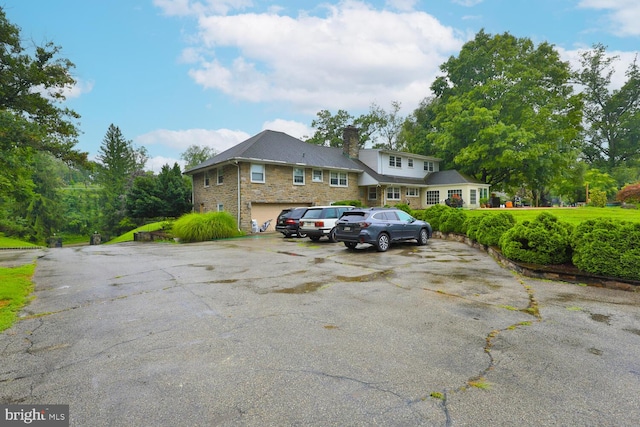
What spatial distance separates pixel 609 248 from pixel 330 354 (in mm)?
6508

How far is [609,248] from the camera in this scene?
6535mm

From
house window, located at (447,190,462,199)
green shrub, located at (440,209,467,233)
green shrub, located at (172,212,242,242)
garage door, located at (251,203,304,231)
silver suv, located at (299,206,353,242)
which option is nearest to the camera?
silver suv, located at (299,206,353,242)

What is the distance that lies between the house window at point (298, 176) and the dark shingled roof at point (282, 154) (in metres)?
0.66

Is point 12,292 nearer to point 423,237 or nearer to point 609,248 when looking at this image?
point 609,248

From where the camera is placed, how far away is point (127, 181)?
1825 inches

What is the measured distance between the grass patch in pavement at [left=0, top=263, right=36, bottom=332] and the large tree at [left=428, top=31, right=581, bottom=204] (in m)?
30.7

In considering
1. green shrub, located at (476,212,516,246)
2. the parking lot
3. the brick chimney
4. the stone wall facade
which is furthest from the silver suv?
the brick chimney

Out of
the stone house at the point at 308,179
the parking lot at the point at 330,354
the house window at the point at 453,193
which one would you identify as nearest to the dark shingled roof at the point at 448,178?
the stone house at the point at 308,179

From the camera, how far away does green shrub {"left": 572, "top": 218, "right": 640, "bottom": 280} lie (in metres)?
6.29

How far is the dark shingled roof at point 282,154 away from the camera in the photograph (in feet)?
75.6

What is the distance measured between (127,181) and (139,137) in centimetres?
1591

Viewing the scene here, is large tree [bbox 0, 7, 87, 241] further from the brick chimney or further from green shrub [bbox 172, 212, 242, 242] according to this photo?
the brick chimney

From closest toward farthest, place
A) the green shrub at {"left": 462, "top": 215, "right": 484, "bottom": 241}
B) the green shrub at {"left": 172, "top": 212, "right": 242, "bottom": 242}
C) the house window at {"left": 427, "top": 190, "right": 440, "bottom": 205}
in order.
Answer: the green shrub at {"left": 462, "top": 215, "right": 484, "bottom": 241}, the green shrub at {"left": 172, "top": 212, "right": 242, "bottom": 242}, the house window at {"left": 427, "top": 190, "right": 440, "bottom": 205}

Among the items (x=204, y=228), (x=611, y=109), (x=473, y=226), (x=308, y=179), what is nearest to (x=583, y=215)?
(x=473, y=226)
